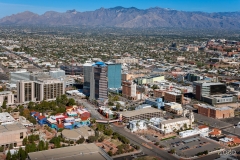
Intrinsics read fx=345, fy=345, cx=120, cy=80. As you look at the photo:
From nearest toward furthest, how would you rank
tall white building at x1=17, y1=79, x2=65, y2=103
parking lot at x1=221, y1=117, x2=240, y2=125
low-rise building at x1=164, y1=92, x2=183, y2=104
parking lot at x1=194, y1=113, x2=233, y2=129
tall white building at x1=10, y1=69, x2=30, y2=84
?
parking lot at x1=194, y1=113, x2=233, y2=129 → parking lot at x1=221, y1=117, x2=240, y2=125 → tall white building at x1=17, y1=79, x2=65, y2=103 → low-rise building at x1=164, y1=92, x2=183, y2=104 → tall white building at x1=10, y1=69, x2=30, y2=84

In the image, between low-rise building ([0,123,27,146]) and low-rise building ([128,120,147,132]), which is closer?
low-rise building ([0,123,27,146])

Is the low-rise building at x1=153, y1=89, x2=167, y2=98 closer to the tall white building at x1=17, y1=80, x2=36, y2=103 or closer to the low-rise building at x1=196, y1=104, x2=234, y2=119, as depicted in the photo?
the low-rise building at x1=196, y1=104, x2=234, y2=119

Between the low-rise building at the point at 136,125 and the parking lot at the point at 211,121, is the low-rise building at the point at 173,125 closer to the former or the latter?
the low-rise building at the point at 136,125

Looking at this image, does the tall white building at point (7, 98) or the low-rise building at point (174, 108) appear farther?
the tall white building at point (7, 98)

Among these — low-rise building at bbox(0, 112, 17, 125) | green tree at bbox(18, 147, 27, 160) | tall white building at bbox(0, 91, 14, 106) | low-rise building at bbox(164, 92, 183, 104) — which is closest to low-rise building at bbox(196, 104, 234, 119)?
low-rise building at bbox(164, 92, 183, 104)

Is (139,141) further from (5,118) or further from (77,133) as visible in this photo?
(5,118)

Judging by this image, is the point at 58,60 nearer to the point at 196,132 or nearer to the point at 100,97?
the point at 100,97

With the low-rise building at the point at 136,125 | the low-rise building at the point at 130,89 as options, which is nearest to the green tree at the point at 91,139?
the low-rise building at the point at 136,125
